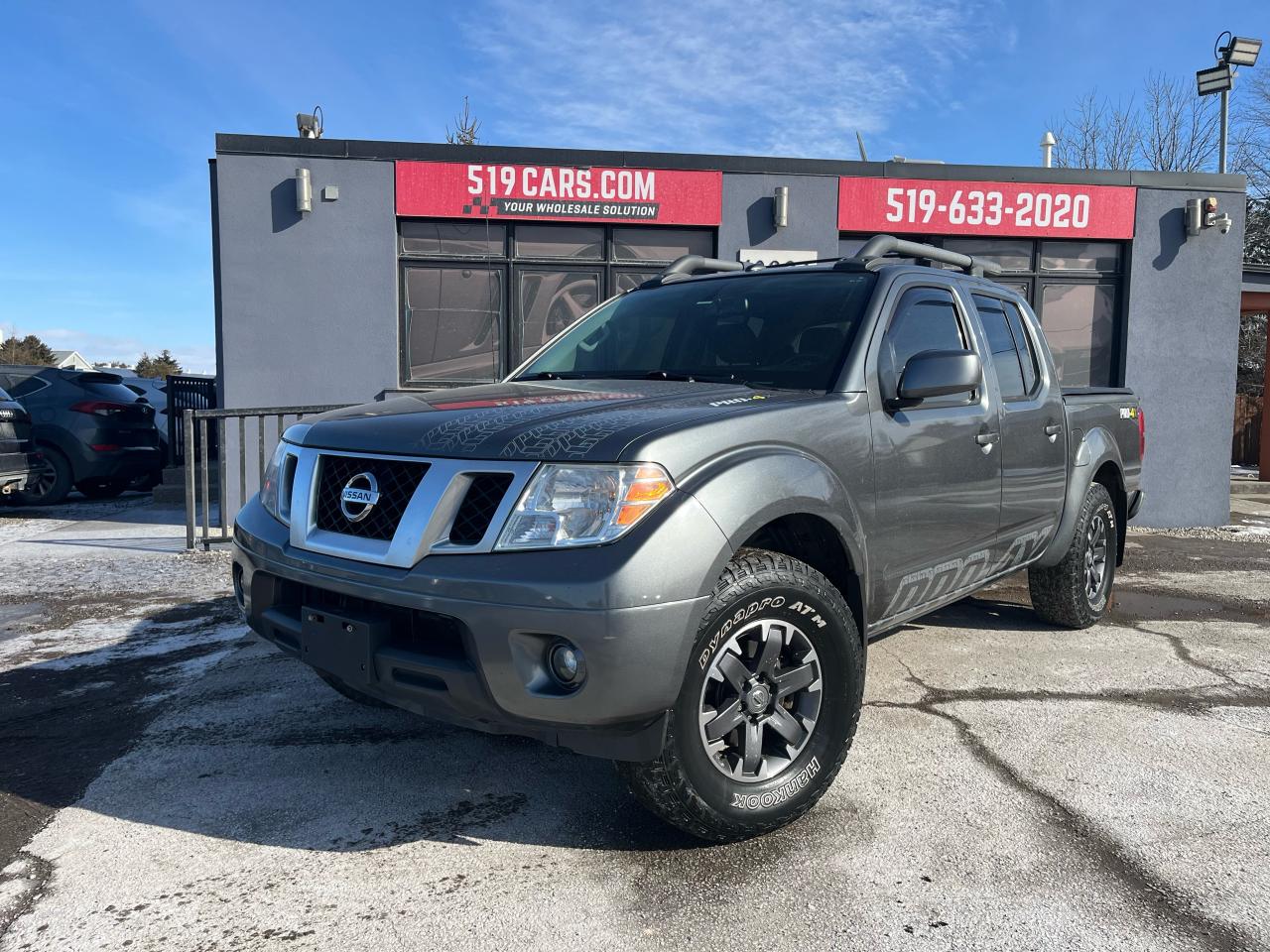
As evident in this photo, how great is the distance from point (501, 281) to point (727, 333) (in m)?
6.41

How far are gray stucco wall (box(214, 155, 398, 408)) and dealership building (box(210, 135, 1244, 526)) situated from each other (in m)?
0.02

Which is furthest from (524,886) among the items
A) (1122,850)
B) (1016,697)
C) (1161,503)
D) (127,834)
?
(1161,503)

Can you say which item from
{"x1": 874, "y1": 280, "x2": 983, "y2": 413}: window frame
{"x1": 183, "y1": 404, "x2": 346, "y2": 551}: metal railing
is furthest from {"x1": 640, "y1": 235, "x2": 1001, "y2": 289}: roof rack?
{"x1": 183, "y1": 404, "x2": 346, "y2": 551}: metal railing

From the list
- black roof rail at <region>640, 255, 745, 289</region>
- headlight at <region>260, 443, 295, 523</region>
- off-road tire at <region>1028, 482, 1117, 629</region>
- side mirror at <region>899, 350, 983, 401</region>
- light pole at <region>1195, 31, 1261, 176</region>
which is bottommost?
off-road tire at <region>1028, 482, 1117, 629</region>

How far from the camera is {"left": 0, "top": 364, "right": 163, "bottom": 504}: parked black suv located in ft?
35.5

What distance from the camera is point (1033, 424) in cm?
435

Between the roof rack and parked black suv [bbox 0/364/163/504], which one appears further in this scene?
parked black suv [bbox 0/364/163/504]

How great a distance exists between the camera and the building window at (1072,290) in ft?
33.6

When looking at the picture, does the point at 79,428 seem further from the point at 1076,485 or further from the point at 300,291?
the point at 1076,485

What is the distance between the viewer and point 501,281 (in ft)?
31.7

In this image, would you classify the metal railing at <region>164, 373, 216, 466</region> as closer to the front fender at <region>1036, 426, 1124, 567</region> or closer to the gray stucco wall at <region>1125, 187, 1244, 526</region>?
the front fender at <region>1036, 426, 1124, 567</region>

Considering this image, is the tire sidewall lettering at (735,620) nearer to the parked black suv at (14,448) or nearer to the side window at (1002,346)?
the side window at (1002,346)

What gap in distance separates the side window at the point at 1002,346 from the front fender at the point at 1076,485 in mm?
704

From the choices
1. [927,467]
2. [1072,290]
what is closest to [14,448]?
[927,467]
